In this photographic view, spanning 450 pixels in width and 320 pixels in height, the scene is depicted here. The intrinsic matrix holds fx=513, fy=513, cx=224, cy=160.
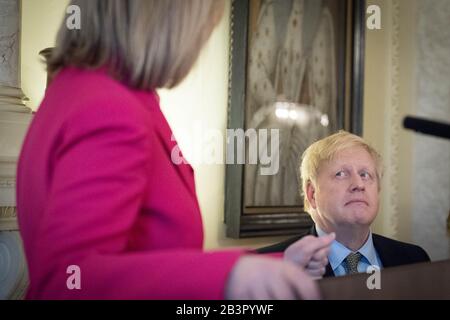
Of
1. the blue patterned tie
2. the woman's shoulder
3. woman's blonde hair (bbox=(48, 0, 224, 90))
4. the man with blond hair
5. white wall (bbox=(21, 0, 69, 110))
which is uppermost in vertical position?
white wall (bbox=(21, 0, 69, 110))

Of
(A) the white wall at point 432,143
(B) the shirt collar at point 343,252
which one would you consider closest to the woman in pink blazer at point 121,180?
(B) the shirt collar at point 343,252

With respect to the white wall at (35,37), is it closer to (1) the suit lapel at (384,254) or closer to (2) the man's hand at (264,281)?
(1) the suit lapel at (384,254)

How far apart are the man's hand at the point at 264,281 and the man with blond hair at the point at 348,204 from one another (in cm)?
71

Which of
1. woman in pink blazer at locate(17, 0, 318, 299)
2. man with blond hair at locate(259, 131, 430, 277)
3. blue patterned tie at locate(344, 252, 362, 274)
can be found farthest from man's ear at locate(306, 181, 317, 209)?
woman in pink blazer at locate(17, 0, 318, 299)

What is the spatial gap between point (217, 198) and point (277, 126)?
1.12 ft

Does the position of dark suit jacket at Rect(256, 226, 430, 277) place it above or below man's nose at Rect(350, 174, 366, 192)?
below

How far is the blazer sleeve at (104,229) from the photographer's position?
0.98ft

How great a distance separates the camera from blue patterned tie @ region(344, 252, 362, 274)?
97 cm

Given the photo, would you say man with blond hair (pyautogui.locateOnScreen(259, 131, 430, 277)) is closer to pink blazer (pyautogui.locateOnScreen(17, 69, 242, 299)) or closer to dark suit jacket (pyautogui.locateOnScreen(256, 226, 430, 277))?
dark suit jacket (pyautogui.locateOnScreen(256, 226, 430, 277))

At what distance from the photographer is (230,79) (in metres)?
1.54

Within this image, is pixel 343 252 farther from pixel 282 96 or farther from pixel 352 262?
pixel 282 96

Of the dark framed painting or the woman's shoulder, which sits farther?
the dark framed painting

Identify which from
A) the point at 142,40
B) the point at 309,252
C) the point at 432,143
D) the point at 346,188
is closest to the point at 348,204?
the point at 346,188

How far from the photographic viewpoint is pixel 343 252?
1.00 metres
